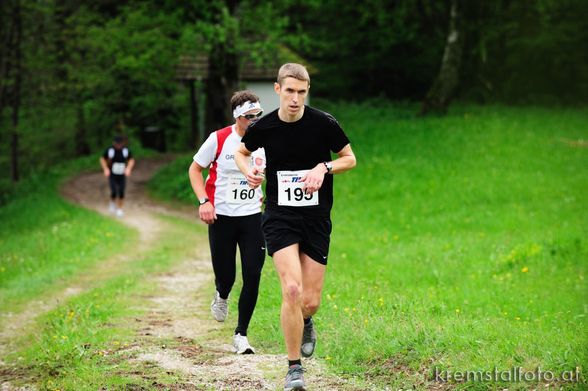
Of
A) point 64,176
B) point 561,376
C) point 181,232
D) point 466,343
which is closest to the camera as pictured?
point 561,376

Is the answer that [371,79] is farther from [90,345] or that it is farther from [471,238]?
[90,345]

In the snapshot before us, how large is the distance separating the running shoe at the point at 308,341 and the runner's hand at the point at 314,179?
4.37 ft

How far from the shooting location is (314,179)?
6.66 meters

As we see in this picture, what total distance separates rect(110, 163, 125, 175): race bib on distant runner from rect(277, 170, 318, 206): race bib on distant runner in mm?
15721

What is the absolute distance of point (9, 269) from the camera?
57.2 feet

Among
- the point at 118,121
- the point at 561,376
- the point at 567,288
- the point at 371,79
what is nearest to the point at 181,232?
the point at 567,288

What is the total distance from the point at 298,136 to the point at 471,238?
446 inches

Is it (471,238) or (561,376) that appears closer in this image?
(561,376)

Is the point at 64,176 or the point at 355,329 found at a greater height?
the point at 355,329

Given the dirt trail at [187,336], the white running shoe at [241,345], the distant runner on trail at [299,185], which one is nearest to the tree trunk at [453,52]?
the dirt trail at [187,336]

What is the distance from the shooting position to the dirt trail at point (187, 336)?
7.17m

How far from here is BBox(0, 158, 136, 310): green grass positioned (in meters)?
14.9

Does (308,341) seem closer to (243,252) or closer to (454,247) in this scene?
(243,252)

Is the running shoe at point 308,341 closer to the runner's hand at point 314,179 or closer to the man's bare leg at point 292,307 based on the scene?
the man's bare leg at point 292,307
